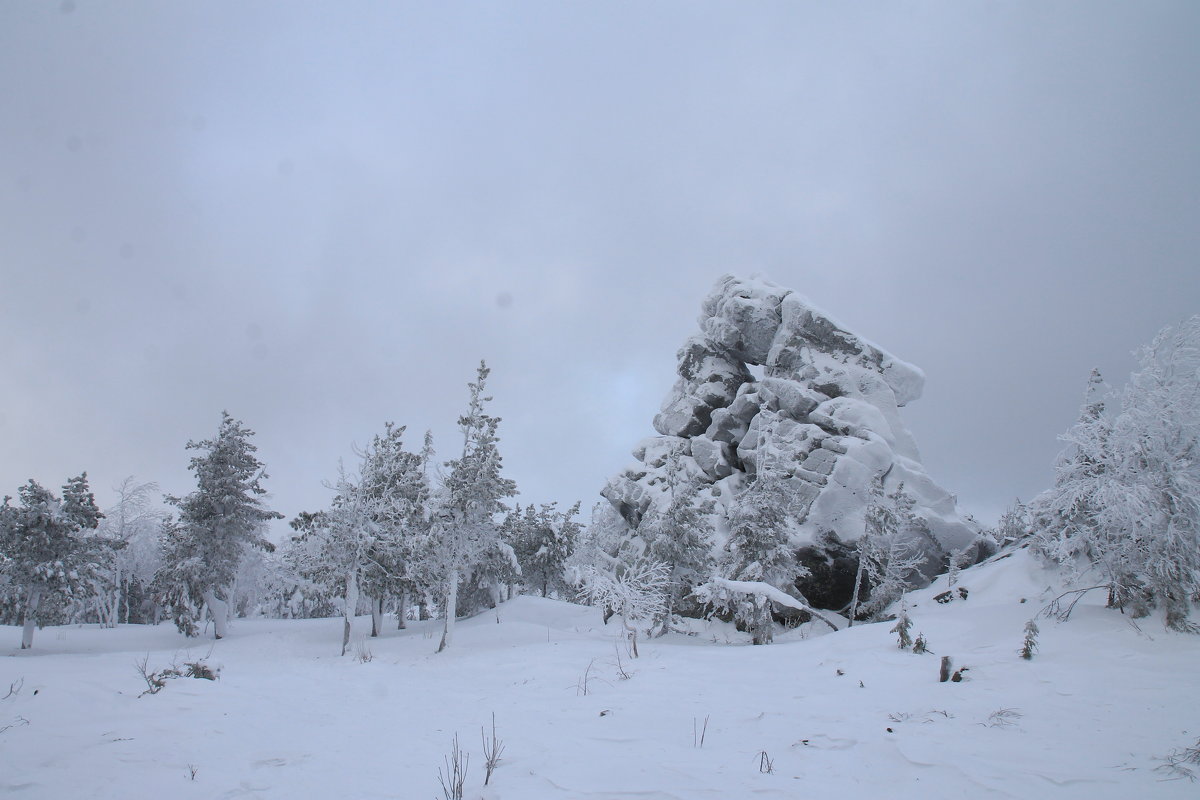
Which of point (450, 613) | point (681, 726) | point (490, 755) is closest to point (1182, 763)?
point (681, 726)

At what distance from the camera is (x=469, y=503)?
28.8 metres

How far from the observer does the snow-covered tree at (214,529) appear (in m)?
31.5

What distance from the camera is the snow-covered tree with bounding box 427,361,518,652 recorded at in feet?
94.0

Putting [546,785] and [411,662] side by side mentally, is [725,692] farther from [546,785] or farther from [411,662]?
[411,662]

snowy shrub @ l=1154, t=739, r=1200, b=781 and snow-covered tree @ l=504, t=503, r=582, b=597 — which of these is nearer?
snowy shrub @ l=1154, t=739, r=1200, b=781

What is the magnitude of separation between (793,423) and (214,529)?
3561cm

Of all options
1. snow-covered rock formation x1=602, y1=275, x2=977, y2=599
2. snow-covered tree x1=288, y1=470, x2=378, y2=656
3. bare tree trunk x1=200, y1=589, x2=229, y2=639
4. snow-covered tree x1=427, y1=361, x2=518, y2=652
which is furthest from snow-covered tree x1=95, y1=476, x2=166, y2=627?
snow-covered rock formation x1=602, y1=275, x2=977, y2=599

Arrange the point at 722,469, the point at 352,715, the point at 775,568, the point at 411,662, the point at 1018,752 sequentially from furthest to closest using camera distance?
the point at 722,469 < the point at 775,568 < the point at 411,662 < the point at 352,715 < the point at 1018,752

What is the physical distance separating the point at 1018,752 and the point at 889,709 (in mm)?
2714

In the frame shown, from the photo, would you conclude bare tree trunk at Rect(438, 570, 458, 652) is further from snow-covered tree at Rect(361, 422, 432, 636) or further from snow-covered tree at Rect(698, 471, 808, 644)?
snow-covered tree at Rect(698, 471, 808, 644)

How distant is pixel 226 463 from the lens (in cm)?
3391

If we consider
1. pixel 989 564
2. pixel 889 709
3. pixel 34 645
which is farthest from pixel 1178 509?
pixel 34 645

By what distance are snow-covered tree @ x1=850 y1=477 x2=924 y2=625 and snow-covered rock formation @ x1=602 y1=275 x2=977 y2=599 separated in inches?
45.6

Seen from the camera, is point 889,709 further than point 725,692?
No
